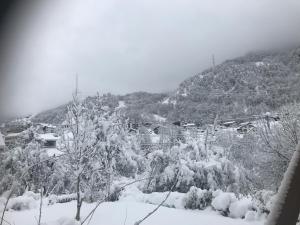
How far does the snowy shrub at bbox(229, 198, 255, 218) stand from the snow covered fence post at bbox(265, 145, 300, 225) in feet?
42.9

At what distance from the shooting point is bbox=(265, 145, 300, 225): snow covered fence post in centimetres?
93

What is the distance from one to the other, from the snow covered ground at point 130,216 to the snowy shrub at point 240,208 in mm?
357

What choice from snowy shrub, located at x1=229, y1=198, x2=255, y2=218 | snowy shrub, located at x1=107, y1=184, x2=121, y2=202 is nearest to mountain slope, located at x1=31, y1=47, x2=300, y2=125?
snowy shrub, located at x1=107, y1=184, x2=121, y2=202

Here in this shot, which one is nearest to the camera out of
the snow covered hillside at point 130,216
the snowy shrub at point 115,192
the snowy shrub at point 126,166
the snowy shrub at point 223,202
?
the snowy shrub at point 115,192

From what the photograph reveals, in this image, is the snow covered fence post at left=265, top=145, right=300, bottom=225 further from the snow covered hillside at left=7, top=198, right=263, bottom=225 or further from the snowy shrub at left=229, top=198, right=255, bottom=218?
the snowy shrub at left=229, top=198, right=255, bottom=218

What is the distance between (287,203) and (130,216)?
1240cm

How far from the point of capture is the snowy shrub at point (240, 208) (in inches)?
529

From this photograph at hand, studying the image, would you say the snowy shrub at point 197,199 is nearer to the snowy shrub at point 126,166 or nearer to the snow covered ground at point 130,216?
the snow covered ground at point 130,216

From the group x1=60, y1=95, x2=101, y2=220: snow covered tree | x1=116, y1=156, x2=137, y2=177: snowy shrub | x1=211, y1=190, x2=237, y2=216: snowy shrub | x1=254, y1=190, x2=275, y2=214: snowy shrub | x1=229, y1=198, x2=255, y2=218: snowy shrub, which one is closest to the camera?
x1=254, y1=190, x2=275, y2=214: snowy shrub

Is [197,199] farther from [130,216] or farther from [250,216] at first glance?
[130,216]

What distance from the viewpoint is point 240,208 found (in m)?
13.6

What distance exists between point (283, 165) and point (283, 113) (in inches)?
121

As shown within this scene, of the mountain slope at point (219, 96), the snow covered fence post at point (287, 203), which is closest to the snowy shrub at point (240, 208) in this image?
the snow covered fence post at point (287, 203)

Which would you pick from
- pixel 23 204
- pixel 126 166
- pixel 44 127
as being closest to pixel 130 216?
pixel 23 204
